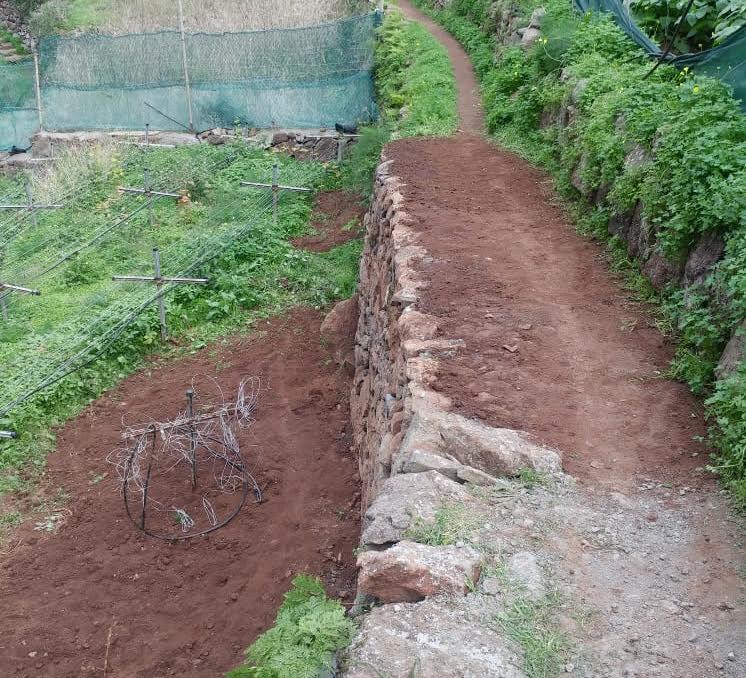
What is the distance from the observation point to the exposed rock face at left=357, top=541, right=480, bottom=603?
372 cm

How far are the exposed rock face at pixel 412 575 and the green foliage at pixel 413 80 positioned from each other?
30.3 feet

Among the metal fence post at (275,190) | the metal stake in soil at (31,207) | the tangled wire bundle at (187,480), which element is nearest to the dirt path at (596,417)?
the tangled wire bundle at (187,480)

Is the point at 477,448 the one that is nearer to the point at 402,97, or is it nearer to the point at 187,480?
the point at 187,480

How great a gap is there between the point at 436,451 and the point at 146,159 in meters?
13.4

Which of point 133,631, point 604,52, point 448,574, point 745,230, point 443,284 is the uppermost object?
point 604,52

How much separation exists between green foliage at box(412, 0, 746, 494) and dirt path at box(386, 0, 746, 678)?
11.0 inches

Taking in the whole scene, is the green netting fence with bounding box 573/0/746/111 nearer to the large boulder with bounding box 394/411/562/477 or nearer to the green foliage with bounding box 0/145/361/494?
the large boulder with bounding box 394/411/562/477

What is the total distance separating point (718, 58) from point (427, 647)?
670 centimetres

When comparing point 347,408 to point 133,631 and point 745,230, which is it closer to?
point 133,631

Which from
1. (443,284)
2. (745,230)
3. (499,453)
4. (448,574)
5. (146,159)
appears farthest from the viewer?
(146,159)

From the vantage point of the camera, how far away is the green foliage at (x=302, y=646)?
3.44m

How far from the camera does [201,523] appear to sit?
25.3 feet

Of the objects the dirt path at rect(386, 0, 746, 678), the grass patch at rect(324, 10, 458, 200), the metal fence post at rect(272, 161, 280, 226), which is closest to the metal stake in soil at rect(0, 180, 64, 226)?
the metal fence post at rect(272, 161, 280, 226)

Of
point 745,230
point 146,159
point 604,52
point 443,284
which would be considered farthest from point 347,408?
point 146,159
